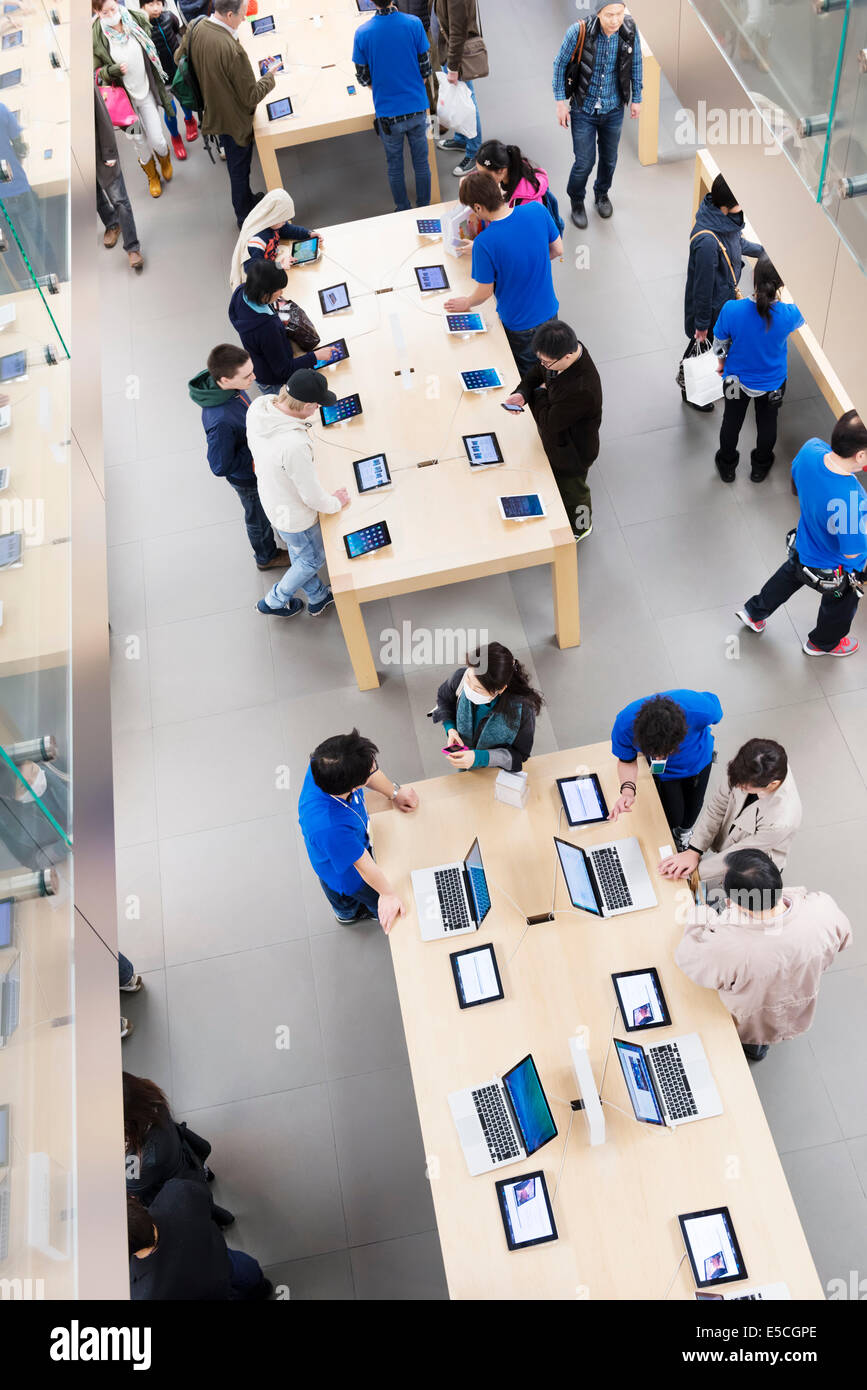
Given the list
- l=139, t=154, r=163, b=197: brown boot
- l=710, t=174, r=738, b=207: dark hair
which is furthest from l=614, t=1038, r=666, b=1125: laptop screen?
l=139, t=154, r=163, b=197: brown boot

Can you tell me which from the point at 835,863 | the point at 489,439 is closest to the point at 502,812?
the point at 835,863

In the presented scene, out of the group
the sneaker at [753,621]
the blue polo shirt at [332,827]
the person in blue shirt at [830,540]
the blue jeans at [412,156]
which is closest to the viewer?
the blue polo shirt at [332,827]

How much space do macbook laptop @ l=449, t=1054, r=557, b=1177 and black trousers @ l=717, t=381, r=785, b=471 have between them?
3.50m

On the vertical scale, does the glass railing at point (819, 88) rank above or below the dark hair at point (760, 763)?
above

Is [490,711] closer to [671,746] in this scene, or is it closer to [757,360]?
[671,746]

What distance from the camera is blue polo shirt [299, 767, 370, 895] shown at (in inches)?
149

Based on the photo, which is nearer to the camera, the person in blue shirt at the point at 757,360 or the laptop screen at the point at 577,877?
the laptop screen at the point at 577,877

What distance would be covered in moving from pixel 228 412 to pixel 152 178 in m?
4.01

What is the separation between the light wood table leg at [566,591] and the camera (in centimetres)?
491

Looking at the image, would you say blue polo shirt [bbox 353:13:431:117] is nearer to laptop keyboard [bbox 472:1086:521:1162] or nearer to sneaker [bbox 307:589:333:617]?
sneaker [bbox 307:589:333:617]

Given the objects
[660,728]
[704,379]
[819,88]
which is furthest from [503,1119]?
[704,379]

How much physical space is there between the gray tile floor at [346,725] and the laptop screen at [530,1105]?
921mm

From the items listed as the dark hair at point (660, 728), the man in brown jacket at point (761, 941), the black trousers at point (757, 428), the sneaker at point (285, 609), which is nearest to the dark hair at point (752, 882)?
the man in brown jacket at point (761, 941)

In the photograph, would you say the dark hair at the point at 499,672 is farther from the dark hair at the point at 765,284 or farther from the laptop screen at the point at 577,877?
the dark hair at the point at 765,284
